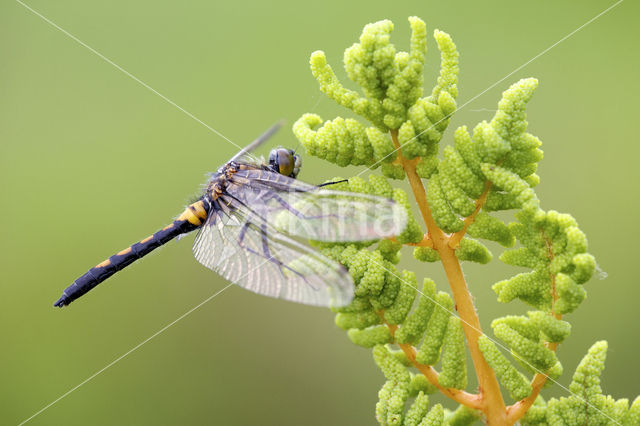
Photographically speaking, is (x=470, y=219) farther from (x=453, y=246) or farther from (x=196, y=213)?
(x=196, y=213)

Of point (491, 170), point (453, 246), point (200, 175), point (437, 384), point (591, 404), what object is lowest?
point (591, 404)

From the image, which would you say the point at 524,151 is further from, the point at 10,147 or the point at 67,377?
the point at 10,147

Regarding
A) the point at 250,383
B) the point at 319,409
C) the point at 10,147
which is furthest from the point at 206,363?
the point at 10,147

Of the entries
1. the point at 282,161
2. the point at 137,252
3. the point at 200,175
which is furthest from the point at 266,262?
the point at 200,175

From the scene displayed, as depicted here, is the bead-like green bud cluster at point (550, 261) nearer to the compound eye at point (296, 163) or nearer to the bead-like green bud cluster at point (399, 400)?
the bead-like green bud cluster at point (399, 400)

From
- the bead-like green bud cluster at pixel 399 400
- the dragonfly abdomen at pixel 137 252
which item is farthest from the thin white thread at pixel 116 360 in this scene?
the bead-like green bud cluster at pixel 399 400

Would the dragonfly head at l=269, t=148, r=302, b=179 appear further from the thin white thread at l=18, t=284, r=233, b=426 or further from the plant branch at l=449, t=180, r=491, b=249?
the thin white thread at l=18, t=284, r=233, b=426

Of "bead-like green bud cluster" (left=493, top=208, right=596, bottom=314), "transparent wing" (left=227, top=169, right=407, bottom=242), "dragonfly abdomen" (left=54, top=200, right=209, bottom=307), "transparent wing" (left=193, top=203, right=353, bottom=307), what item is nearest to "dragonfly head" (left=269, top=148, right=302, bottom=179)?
"transparent wing" (left=227, top=169, right=407, bottom=242)
